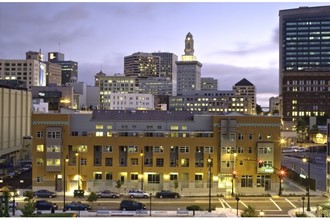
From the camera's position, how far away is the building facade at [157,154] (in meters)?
74.7

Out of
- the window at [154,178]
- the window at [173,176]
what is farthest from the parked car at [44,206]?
the window at [173,176]

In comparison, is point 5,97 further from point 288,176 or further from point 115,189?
point 288,176

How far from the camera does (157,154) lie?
75.9 meters

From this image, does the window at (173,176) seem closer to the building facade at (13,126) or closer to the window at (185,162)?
the window at (185,162)

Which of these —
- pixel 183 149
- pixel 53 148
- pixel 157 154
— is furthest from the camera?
pixel 183 149

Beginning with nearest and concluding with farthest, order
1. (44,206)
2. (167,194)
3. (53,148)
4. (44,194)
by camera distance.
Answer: (44,206) → (44,194) → (167,194) → (53,148)

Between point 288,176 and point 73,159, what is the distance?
3816 cm

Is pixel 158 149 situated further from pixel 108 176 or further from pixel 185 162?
pixel 108 176

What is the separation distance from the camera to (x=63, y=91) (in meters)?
197

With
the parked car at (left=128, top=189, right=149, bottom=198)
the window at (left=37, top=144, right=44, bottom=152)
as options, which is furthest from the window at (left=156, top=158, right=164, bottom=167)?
the window at (left=37, top=144, right=44, bottom=152)

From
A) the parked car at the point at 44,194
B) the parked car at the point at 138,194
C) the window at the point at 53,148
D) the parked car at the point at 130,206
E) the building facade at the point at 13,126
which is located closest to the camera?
the parked car at the point at 130,206

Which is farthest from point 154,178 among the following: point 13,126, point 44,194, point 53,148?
point 13,126

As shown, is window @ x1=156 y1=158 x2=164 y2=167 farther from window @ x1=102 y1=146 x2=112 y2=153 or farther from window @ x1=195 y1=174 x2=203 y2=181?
window @ x1=102 y1=146 x2=112 y2=153

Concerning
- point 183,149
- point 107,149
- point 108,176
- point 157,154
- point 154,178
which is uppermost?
point 183,149
